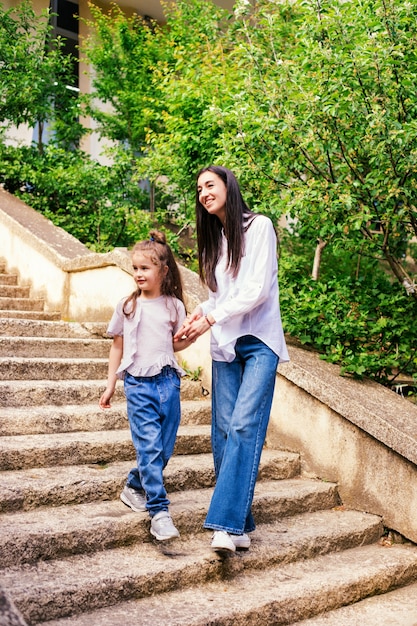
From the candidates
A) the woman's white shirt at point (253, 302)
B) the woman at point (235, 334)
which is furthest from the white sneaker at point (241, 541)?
the woman's white shirt at point (253, 302)

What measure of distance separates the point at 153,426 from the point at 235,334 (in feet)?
2.01

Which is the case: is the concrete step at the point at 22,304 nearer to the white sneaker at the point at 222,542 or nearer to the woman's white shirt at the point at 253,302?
the woman's white shirt at the point at 253,302

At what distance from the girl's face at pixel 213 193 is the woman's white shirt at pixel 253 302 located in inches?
6.9

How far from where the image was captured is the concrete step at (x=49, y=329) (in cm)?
566

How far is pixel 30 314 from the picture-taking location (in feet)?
21.8

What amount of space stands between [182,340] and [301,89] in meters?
2.25

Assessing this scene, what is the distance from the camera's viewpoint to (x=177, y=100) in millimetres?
7223

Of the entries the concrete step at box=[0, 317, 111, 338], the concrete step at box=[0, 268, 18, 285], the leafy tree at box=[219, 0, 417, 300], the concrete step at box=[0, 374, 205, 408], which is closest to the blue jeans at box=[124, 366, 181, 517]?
the concrete step at box=[0, 374, 205, 408]

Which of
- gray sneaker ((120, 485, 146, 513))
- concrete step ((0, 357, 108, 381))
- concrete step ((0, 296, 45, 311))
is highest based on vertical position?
concrete step ((0, 296, 45, 311))

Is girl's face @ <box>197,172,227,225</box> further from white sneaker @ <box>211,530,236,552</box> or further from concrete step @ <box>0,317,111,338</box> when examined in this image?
concrete step @ <box>0,317,111,338</box>

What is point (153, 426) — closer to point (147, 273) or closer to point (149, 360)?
point (149, 360)

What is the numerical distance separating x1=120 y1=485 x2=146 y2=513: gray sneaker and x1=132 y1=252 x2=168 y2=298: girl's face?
103cm

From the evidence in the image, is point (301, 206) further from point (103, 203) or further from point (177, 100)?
point (103, 203)

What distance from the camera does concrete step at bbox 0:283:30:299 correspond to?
7348 millimetres
